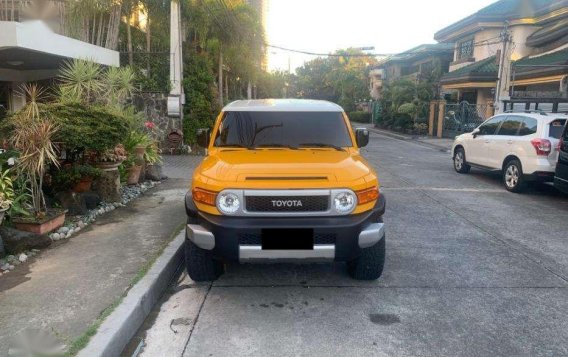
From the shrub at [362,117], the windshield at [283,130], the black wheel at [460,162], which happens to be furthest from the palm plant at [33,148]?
the shrub at [362,117]

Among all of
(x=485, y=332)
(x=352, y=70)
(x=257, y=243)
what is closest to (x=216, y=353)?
(x=257, y=243)

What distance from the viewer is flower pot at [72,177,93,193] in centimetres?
700

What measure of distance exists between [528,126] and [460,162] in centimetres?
299

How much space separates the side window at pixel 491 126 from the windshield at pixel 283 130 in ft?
22.1

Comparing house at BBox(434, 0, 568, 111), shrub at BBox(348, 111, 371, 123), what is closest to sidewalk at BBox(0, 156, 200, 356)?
house at BBox(434, 0, 568, 111)

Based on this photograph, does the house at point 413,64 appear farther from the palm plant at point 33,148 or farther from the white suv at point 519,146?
the palm plant at point 33,148

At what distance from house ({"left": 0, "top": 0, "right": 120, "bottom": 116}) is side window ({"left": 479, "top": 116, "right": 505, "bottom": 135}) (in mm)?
9373

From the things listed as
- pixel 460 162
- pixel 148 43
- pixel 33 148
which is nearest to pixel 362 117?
pixel 148 43

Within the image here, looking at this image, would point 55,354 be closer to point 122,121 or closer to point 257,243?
point 257,243

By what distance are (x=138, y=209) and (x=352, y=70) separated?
46627 millimetres

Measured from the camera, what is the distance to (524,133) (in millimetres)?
9734

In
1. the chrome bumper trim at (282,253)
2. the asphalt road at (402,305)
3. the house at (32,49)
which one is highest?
the house at (32,49)

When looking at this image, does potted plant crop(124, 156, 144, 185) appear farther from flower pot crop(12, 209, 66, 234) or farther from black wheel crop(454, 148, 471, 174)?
black wheel crop(454, 148, 471, 174)

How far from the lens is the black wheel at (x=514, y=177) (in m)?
9.66
